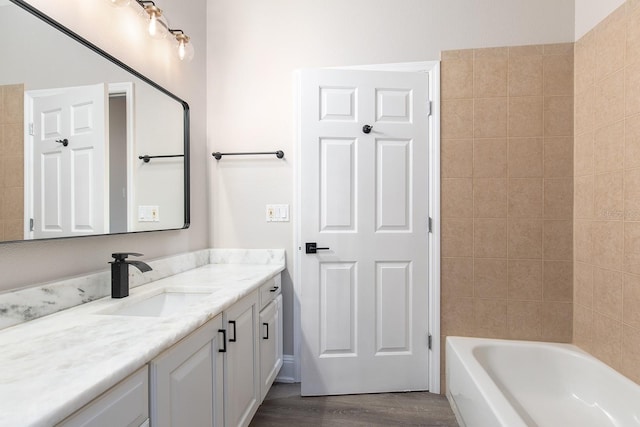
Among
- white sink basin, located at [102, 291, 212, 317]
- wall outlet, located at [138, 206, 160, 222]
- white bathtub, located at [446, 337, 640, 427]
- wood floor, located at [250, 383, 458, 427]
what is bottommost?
wood floor, located at [250, 383, 458, 427]

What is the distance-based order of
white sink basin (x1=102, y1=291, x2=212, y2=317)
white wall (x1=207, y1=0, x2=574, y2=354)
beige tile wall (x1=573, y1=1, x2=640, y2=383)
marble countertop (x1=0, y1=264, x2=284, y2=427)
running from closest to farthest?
marble countertop (x1=0, y1=264, x2=284, y2=427) → white sink basin (x1=102, y1=291, x2=212, y2=317) → beige tile wall (x1=573, y1=1, x2=640, y2=383) → white wall (x1=207, y1=0, x2=574, y2=354)

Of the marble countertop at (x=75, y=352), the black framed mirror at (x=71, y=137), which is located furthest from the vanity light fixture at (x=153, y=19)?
the marble countertop at (x=75, y=352)

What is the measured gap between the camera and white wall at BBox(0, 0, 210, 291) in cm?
105

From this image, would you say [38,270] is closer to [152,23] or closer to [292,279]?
[152,23]

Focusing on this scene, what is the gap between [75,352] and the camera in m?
0.76

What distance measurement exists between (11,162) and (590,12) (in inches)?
115

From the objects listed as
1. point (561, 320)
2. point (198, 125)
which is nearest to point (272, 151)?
point (198, 125)

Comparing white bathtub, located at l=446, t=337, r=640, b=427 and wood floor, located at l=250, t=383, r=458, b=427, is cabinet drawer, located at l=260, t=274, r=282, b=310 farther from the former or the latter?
white bathtub, located at l=446, t=337, r=640, b=427

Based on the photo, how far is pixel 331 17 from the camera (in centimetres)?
212

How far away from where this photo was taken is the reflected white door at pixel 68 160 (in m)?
1.03

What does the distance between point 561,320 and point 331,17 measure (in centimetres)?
254

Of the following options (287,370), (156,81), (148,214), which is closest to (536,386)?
(287,370)

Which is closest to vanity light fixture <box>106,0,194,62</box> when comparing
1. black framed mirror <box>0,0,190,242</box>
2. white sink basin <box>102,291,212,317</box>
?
black framed mirror <box>0,0,190,242</box>

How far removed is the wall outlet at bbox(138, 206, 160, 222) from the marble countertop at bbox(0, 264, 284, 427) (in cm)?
42
